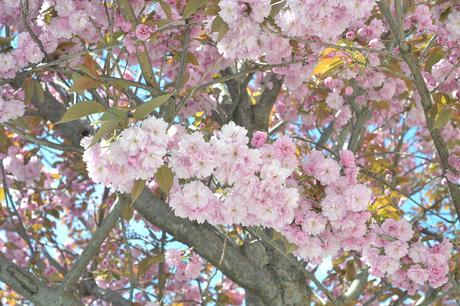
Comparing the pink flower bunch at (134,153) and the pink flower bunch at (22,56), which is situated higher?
the pink flower bunch at (22,56)

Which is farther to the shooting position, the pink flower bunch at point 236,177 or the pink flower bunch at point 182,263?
the pink flower bunch at point 182,263

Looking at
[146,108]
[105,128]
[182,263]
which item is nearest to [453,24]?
[146,108]

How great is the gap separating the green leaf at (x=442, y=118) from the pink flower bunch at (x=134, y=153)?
43.9 inches

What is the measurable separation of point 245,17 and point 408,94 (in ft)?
6.96

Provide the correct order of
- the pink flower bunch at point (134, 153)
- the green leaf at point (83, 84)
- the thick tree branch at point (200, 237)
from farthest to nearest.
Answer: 1. the thick tree branch at point (200, 237)
2. the green leaf at point (83, 84)
3. the pink flower bunch at point (134, 153)

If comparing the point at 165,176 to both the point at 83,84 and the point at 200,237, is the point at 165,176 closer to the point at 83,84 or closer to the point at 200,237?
the point at 83,84

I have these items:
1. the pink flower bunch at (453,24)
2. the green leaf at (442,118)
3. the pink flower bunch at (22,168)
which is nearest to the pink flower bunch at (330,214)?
the green leaf at (442,118)

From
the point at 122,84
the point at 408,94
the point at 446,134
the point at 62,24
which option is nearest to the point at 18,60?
the point at 62,24

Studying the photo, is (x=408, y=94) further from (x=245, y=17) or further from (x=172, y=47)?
(x=245, y=17)

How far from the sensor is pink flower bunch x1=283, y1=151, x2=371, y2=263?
2.21 meters

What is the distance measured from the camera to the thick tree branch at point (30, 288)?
2.75 meters

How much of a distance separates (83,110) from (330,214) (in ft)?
3.02

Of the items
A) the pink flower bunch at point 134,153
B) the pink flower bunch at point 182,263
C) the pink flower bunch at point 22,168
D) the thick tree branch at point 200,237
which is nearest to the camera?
the pink flower bunch at point 134,153

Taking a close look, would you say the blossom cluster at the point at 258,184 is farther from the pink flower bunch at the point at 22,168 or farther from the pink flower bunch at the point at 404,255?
the pink flower bunch at the point at 22,168
